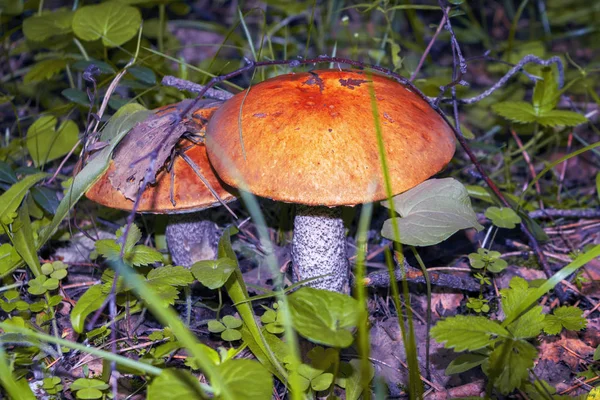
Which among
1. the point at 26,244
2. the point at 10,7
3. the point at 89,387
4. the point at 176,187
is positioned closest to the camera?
the point at 89,387

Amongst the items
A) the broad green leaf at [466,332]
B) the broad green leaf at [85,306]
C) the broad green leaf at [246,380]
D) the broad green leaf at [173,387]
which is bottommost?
the broad green leaf at [85,306]

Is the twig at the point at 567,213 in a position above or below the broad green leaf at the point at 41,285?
above

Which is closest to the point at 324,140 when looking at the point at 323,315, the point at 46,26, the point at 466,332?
the point at 323,315

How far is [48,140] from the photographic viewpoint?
2.53 m

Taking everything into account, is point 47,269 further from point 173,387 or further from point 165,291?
point 173,387

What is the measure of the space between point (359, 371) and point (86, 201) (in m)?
1.61

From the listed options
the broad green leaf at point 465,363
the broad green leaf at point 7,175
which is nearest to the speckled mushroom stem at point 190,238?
the broad green leaf at point 7,175

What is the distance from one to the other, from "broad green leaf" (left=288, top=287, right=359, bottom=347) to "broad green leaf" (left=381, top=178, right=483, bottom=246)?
30 cm

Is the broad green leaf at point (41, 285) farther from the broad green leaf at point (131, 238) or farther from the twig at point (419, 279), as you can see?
the twig at point (419, 279)

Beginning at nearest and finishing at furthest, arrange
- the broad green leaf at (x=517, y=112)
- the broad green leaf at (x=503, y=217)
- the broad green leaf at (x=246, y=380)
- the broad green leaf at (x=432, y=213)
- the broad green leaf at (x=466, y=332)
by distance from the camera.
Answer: the broad green leaf at (x=246, y=380) < the broad green leaf at (x=466, y=332) < the broad green leaf at (x=432, y=213) < the broad green leaf at (x=503, y=217) < the broad green leaf at (x=517, y=112)

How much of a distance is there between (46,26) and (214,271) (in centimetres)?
188

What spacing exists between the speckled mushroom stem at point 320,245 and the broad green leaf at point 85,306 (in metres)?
0.73

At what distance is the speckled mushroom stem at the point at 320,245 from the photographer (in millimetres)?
1973

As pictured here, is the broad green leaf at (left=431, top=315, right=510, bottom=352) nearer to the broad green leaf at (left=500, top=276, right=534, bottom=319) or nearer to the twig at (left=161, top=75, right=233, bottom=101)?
the broad green leaf at (left=500, top=276, right=534, bottom=319)
